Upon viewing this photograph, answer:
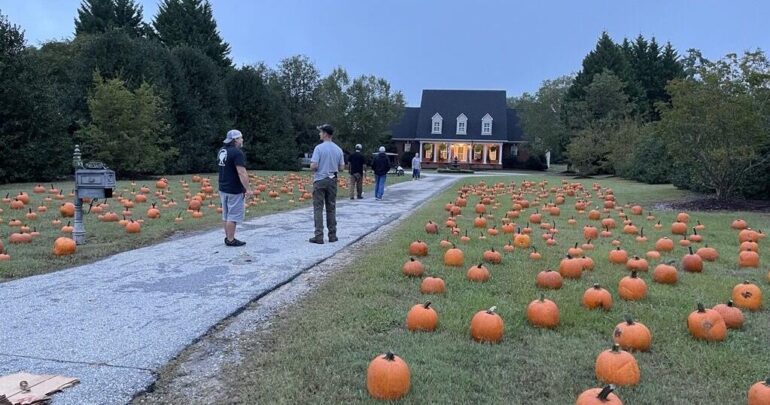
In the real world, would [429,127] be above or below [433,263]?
above

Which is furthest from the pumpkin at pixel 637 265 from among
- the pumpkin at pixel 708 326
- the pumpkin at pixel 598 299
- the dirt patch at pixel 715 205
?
the dirt patch at pixel 715 205

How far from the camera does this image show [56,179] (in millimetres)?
23375

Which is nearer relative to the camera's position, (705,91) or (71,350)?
(71,350)

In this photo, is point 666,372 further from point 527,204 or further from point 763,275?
point 527,204

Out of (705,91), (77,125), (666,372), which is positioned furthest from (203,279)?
(77,125)

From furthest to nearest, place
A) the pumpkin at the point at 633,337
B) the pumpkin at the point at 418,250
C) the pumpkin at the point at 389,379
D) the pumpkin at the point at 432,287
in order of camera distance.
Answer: the pumpkin at the point at 418,250
the pumpkin at the point at 432,287
the pumpkin at the point at 633,337
the pumpkin at the point at 389,379

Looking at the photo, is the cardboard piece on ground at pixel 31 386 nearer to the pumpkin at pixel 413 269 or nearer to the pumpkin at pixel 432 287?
the pumpkin at pixel 432 287

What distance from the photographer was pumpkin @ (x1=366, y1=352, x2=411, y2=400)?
11.1ft

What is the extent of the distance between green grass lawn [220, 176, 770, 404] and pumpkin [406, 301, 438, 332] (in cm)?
8

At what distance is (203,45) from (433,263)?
48.7 meters

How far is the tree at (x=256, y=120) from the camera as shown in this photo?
40156 millimetres

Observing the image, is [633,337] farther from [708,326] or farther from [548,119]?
[548,119]

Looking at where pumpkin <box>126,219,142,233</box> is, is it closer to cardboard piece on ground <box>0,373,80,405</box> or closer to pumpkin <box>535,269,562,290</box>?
cardboard piece on ground <box>0,373,80,405</box>

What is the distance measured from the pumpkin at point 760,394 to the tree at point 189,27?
5120 centimetres
